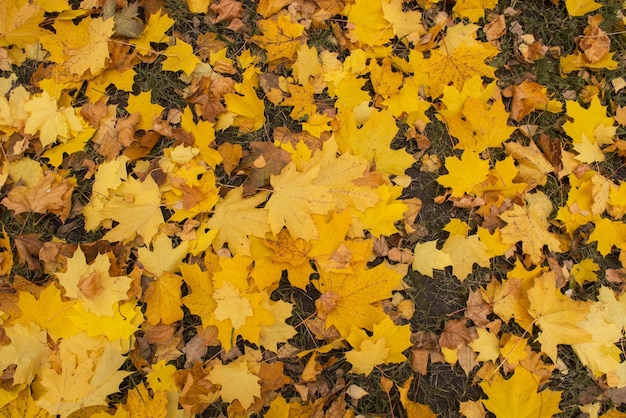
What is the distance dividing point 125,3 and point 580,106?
7.38 feet

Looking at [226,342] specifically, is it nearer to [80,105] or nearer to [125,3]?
[80,105]

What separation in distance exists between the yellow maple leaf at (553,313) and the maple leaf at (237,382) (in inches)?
45.7

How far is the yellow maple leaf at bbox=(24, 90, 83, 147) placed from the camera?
2.25 m

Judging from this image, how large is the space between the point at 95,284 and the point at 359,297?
1.06 meters

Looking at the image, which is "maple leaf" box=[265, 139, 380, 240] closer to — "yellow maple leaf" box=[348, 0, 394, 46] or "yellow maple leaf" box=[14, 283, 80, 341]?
"yellow maple leaf" box=[348, 0, 394, 46]

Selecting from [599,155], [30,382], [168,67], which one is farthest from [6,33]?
[599,155]

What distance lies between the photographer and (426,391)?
2094mm

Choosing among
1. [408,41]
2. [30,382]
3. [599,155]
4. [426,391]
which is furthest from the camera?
[408,41]

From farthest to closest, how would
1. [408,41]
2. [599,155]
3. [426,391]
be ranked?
[408,41]
[599,155]
[426,391]

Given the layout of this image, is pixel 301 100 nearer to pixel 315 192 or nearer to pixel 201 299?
pixel 315 192

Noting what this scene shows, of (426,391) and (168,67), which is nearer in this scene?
(426,391)

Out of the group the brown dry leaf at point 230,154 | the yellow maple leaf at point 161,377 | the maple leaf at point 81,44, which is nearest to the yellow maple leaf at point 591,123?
the brown dry leaf at point 230,154

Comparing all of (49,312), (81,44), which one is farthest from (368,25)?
(49,312)

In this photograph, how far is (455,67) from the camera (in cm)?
239
